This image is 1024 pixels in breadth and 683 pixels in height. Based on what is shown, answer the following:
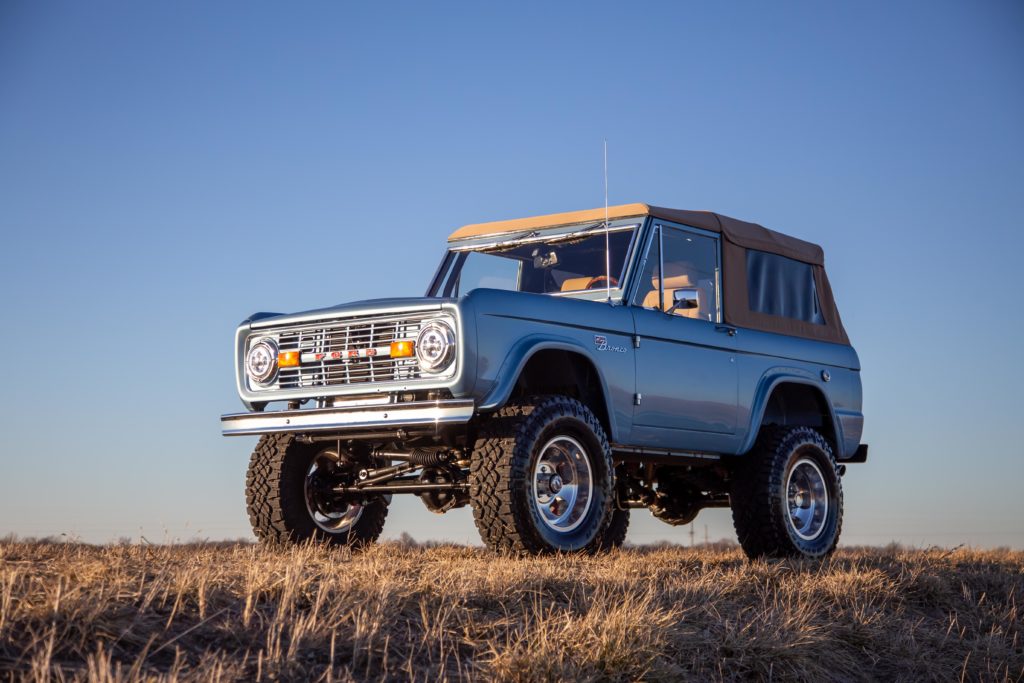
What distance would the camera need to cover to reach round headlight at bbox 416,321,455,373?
22.1ft

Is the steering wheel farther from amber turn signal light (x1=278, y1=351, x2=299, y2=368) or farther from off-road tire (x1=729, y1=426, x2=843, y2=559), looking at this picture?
amber turn signal light (x1=278, y1=351, x2=299, y2=368)

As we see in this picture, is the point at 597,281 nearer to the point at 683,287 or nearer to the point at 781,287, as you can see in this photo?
the point at 683,287

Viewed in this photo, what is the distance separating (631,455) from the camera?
27.0 ft

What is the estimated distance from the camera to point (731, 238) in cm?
938

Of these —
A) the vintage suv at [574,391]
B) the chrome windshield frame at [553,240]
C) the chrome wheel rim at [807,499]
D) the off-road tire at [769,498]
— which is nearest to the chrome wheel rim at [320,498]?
the vintage suv at [574,391]

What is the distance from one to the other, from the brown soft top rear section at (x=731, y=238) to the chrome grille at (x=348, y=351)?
239 centimetres

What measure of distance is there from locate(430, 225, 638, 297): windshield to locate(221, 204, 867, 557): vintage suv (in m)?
0.01

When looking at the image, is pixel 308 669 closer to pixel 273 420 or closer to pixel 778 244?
pixel 273 420

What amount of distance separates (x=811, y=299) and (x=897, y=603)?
3.90 m

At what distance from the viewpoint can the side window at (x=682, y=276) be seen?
8.38 m

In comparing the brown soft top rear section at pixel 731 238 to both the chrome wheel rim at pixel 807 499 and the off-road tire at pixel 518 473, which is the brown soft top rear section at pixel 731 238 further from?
the off-road tire at pixel 518 473

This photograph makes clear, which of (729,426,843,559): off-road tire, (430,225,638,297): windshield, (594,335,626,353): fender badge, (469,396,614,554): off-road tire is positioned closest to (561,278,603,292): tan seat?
(430,225,638,297): windshield

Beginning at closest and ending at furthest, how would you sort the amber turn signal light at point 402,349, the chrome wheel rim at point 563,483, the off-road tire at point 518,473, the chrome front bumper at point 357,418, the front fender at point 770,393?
the chrome front bumper at point 357,418 < the off-road tire at point 518,473 < the amber turn signal light at point 402,349 < the chrome wheel rim at point 563,483 < the front fender at point 770,393

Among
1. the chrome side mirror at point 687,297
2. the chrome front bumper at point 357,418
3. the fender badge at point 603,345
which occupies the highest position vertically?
the chrome side mirror at point 687,297
